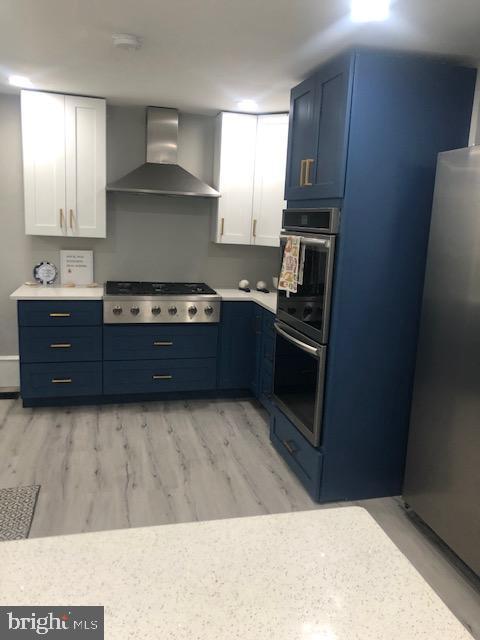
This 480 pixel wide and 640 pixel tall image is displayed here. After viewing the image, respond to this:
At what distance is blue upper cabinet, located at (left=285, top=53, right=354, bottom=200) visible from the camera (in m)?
2.44

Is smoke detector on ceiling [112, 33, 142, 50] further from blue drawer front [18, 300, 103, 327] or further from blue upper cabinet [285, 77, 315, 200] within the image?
blue drawer front [18, 300, 103, 327]

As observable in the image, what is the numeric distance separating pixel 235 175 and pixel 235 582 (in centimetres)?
362

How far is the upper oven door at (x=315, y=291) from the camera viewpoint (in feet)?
8.38

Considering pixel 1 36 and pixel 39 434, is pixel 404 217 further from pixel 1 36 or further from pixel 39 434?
pixel 39 434

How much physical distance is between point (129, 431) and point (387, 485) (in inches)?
69.3

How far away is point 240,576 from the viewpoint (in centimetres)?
90

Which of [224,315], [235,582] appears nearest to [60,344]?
[224,315]

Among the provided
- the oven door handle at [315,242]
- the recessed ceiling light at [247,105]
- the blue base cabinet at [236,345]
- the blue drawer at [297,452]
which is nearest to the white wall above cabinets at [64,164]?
the recessed ceiling light at [247,105]

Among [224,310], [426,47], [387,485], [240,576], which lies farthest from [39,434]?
[426,47]

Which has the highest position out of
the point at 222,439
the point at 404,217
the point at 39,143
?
the point at 39,143

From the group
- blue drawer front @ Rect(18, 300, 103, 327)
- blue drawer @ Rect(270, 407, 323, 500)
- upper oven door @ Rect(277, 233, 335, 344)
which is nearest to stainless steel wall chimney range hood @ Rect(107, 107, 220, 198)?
blue drawer front @ Rect(18, 300, 103, 327)

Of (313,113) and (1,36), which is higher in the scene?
(1,36)

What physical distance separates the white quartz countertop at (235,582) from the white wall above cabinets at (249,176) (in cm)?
336

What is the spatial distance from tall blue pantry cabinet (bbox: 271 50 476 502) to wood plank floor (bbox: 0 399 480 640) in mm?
329
